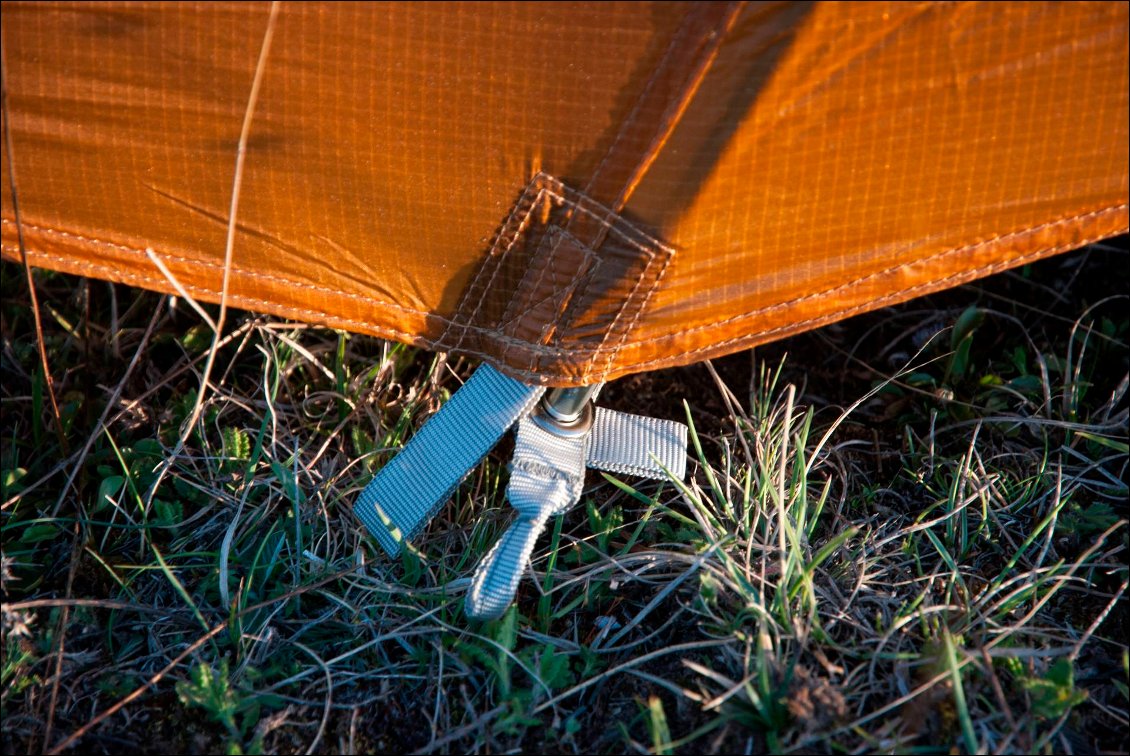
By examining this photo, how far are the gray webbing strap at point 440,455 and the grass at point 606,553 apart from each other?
59mm

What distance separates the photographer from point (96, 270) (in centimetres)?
128

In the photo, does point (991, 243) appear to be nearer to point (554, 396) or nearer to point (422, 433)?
point (554, 396)

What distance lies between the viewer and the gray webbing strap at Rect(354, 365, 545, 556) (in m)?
1.33

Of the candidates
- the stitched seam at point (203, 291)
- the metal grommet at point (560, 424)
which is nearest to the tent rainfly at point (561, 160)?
the stitched seam at point (203, 291)

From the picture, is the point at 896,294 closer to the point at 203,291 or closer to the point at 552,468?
the point at 552,468

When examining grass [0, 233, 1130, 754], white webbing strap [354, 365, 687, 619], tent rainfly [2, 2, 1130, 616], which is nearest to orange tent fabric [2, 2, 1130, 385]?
tent rainfly [2, 2, 1130, 616]

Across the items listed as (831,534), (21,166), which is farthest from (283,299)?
(831,534)

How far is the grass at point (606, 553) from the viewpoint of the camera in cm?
115

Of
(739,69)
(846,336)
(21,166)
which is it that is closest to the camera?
(739,69)

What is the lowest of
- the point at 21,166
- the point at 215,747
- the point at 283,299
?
the point at 215,747

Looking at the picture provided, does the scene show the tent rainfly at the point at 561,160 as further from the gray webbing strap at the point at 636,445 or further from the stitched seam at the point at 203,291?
the gray webbing strap at the point at 636,445

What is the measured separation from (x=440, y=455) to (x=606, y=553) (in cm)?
28

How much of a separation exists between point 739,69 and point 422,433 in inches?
26.5

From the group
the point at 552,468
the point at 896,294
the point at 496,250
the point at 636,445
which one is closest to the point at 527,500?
the point at 552,468
